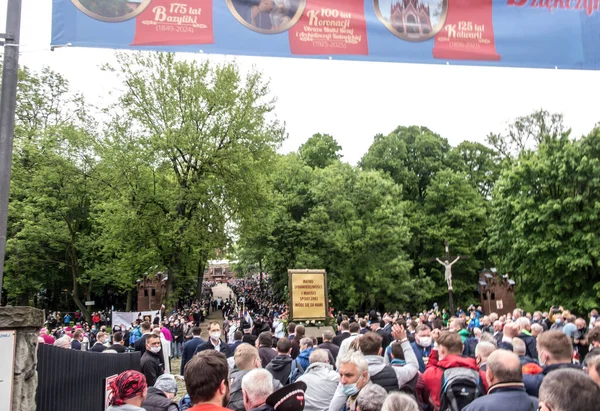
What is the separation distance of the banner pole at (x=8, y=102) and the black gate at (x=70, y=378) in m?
0.93

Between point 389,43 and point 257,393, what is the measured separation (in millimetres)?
3685

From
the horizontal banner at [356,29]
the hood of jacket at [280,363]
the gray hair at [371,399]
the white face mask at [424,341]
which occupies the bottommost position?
the hood of jacket at [280,363]

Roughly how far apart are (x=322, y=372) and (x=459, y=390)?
1.48m

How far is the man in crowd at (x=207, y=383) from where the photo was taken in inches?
123

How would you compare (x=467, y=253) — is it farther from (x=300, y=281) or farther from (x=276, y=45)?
(x=276, y=45)

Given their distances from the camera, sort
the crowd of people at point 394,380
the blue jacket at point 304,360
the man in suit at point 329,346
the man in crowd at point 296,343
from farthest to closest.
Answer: the man in crowd at point 296,343 < the man in suit at point 329,346 < the blue jacket at point 304,360 < the crowd of people at point 394,380

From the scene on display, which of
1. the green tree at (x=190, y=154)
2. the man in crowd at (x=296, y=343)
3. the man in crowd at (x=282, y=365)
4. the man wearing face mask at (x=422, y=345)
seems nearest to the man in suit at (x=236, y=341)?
the man in crowd at (x=296, y=343)

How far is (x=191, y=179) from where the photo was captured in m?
30.1

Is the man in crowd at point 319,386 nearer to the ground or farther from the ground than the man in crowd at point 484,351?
nearer to the ground

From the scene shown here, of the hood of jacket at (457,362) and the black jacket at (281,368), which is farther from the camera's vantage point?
the black jacket at (281,368)

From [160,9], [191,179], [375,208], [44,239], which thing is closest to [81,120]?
[44,239]

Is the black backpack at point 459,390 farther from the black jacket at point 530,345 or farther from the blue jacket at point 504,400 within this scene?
the black jacket at point 530,345

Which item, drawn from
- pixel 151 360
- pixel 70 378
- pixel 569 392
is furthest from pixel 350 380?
pixel 151 360

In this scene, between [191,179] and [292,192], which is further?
Result: [292,192]
